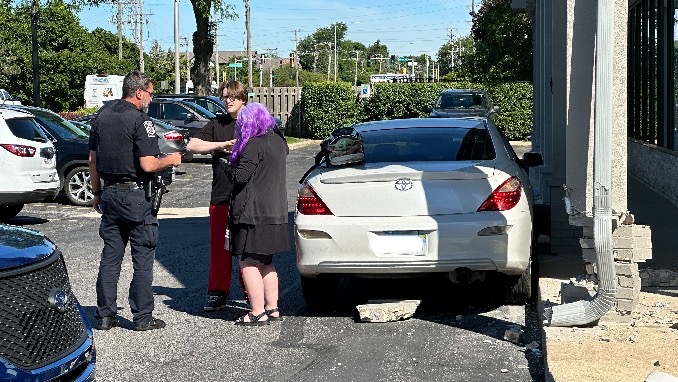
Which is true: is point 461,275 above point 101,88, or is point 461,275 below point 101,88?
below

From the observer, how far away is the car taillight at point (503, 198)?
8438mm

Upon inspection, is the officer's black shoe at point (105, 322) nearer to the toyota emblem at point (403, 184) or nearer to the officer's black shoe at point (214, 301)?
the officer's black shoe at point (214, 301)

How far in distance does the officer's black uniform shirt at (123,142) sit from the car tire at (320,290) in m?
1.61

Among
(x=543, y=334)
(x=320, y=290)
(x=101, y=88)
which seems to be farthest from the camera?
(x=101, y=88)

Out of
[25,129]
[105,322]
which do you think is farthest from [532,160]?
[25,129]

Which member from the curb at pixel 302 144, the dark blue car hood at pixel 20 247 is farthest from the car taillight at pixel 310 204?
the curb at pixel 302 144

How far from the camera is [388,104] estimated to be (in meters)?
43.2

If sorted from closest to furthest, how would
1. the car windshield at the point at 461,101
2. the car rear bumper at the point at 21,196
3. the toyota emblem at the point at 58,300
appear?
the toyota emblem at the point at 58,300, the car rear bumper at the point at 21,196, the car windshield at the point at 461,101

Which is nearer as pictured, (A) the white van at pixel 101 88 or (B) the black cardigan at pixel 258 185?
(B) the black cardigan at pixel 258 185

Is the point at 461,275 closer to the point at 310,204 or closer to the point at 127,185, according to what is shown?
the point at 310,204

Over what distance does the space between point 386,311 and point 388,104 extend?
34.8m

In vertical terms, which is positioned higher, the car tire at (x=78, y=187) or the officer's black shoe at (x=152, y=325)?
the car tire at (x=78, y=187)

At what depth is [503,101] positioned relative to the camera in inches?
1636

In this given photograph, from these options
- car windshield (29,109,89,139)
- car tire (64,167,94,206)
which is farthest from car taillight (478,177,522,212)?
car windshield (29,109,89,139)
